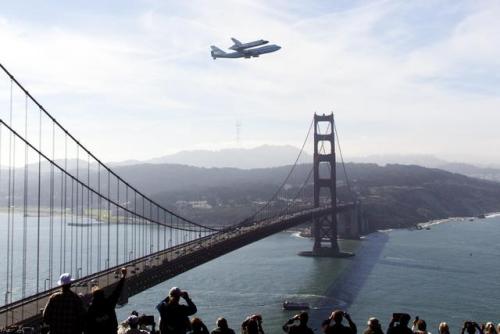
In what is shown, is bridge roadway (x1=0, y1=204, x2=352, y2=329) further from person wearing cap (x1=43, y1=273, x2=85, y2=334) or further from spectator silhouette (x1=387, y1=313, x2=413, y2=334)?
spectator silhouette (x1=387, y1=313, x2=413, y2=334)

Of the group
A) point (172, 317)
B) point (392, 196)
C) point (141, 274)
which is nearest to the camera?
point (172, 317)

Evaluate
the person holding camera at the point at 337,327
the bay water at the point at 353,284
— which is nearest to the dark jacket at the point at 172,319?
the person holding camera at the point at 337,327

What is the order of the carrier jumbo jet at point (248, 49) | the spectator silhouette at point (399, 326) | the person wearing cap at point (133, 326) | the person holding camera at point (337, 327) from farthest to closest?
the carrier jumbo jet at point (248, 49)
the person wearing cap at point (133, 326)
the spectator silhouette at point (399, 326)
the person holding camera at point (337, 327)

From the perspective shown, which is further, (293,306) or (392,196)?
(392,196)

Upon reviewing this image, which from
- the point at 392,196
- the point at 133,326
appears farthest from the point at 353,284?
the point at 392,196

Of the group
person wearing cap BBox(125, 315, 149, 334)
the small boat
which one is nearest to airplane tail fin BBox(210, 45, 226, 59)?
the small boat

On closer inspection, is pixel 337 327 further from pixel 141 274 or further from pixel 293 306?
pixel 293 306

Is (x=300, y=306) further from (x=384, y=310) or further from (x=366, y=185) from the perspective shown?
(x=366, y=185)

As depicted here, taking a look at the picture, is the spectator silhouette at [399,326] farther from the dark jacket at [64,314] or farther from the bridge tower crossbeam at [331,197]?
the bridge tower crossbeam at [331,197]

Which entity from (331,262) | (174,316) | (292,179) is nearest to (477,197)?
(292,179)
